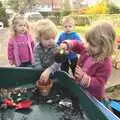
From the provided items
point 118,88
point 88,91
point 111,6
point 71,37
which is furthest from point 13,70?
point 111,6

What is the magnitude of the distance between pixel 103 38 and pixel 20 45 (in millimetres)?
1806

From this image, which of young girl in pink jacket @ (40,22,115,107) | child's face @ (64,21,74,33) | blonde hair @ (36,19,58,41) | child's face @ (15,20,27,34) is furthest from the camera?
child's face @ (64,21,74,33)

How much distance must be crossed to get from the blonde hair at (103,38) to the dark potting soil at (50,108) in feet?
A: 1.26

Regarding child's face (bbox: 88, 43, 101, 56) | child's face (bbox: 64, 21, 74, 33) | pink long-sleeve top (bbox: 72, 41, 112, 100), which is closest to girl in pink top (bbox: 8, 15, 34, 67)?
child's face (bbox: 64, 21, 74, 33)

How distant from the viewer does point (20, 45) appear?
14.2 feet

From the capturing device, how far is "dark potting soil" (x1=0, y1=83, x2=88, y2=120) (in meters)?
2.70

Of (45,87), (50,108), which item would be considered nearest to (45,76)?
(45,87)

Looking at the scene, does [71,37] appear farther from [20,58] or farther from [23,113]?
[23,113]

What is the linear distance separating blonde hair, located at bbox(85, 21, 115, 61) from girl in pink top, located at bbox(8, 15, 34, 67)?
164 cm

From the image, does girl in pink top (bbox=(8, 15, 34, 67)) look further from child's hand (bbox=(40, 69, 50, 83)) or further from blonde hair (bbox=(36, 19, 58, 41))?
child's hand (bbox=(40, 69, 50, 83))

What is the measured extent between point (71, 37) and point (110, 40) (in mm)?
1812

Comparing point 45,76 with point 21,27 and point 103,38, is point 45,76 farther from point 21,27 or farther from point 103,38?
point 21,27

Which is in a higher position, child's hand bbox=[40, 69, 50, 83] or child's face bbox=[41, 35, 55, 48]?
child's face bbox=[41, 35, 55, 48]

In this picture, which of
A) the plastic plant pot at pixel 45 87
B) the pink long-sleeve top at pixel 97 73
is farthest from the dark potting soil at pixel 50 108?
the pink long-sleeve top at pixel 97 73
